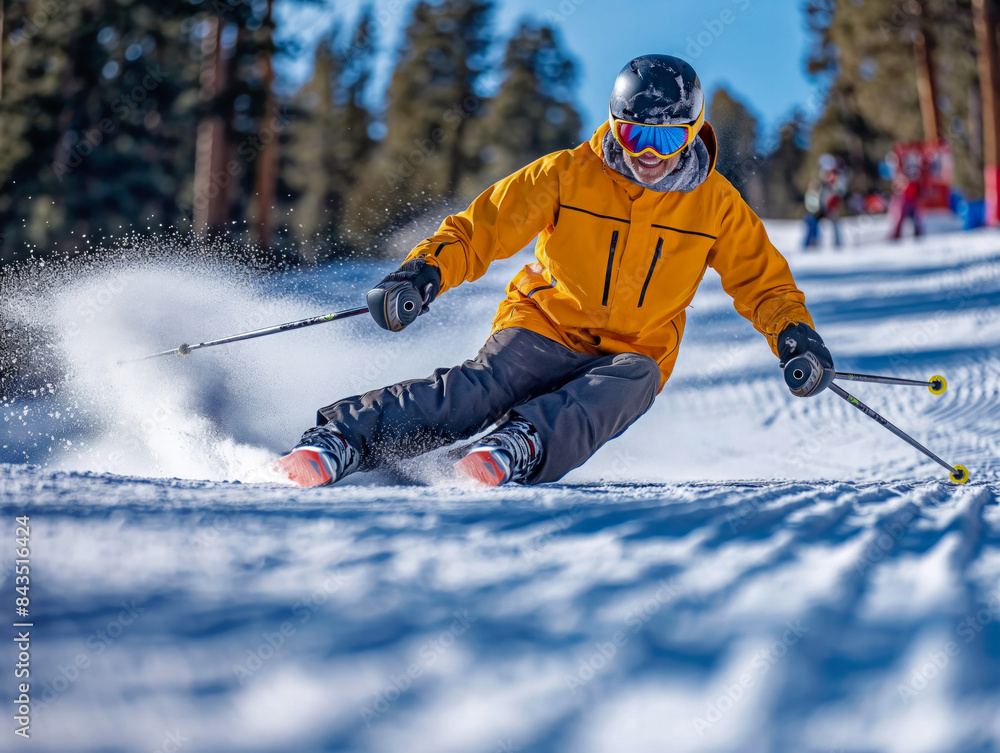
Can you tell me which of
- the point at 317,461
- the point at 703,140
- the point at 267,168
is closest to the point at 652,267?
the point at 703,140

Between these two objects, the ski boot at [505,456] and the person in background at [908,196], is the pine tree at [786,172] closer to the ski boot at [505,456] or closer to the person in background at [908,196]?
the person in background at [908,196]

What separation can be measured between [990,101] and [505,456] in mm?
14922

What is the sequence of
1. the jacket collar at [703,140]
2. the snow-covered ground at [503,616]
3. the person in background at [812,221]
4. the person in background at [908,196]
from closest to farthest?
the snow-covered ground at [503,616]
the jacket collar at [703,140]
the person in background at [812,221]
the person in background at [908,196]

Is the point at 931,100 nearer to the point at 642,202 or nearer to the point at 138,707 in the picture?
the point at 642,202

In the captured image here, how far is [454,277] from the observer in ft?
7.88

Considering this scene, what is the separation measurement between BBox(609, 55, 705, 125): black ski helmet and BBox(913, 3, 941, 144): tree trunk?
21.8 metres

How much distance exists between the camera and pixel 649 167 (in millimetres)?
2332

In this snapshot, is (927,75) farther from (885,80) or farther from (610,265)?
(610,265)

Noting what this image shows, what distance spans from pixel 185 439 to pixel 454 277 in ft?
3.46

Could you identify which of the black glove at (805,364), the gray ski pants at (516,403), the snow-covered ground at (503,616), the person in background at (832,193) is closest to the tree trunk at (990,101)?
the person in background at (832,193)

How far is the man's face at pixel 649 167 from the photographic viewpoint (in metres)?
2.33

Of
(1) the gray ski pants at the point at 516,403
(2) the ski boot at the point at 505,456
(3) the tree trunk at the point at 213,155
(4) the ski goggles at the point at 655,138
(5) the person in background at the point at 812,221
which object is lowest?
(2) the ski boot at the point at 505,456

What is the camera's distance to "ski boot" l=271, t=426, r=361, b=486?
1.97 metres

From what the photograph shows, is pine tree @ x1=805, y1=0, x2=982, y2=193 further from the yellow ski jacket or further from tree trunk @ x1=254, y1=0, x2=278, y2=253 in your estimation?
the yellow ski jacket
